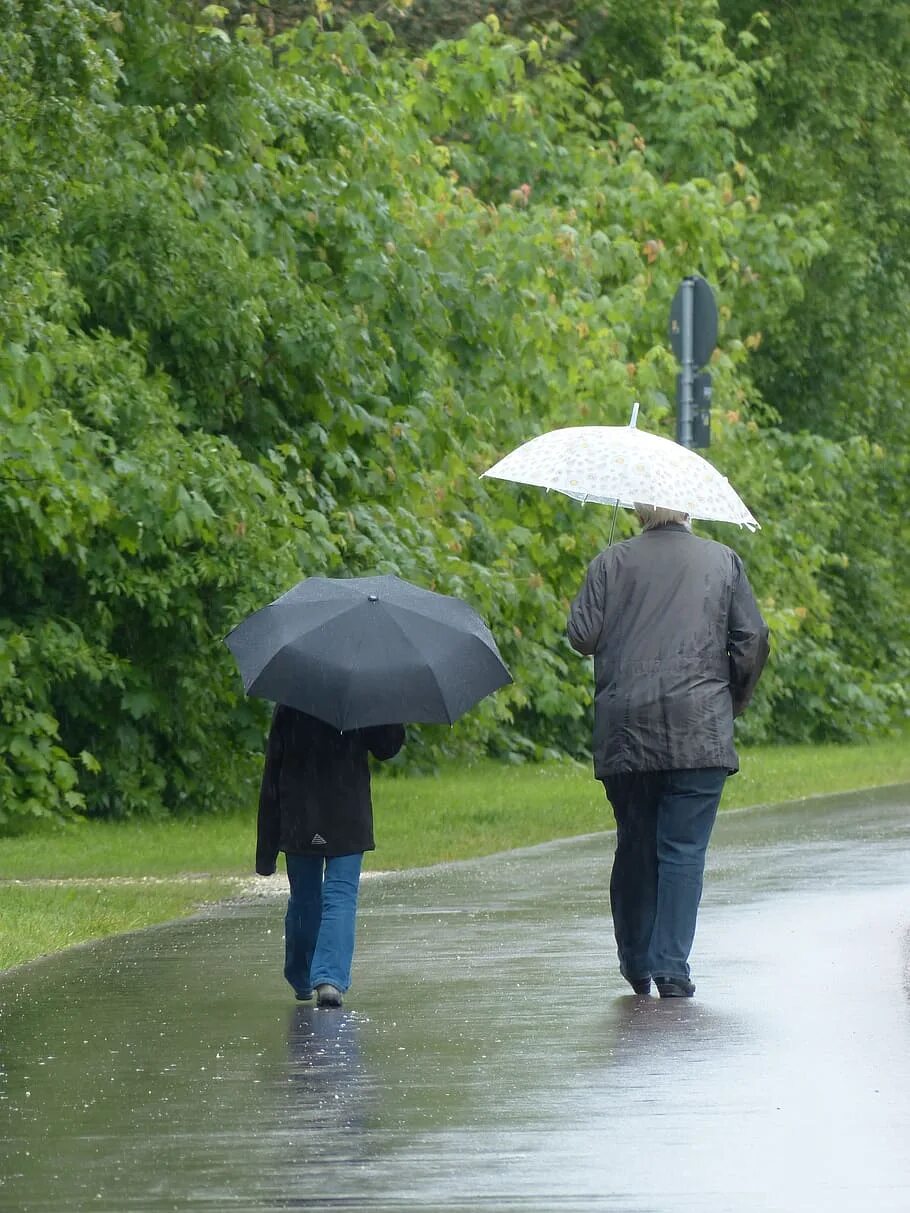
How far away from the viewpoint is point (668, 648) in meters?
9.94

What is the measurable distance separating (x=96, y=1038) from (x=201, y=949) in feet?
7.80

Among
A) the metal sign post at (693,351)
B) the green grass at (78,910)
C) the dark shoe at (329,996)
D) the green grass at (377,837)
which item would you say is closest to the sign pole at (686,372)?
the metal sign post at (693,351)

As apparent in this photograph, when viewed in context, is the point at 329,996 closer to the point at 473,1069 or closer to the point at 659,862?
the point at 659,862

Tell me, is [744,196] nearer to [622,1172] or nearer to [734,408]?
[734,408]

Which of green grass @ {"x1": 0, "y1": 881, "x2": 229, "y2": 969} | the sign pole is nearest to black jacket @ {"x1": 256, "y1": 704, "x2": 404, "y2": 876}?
green grass @ {"x1": 0, "y1": 881, "x2": 229, "y2": 969}

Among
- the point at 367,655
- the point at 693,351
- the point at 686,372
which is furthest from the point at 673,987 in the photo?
the point at 693,351

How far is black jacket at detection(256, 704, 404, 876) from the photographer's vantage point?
32.4ft

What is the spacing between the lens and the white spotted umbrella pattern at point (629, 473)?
33.2 feet

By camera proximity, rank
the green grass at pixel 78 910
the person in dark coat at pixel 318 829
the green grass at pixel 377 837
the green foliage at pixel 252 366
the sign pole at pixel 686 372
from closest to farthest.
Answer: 1. the person in dark coat at pixel 318 829
2. the green grass at pixel 78 910
3. the green grass at pixel 377 837
4. the green foliage at pixel 252 366
5. the sign pole at pixel 686 372

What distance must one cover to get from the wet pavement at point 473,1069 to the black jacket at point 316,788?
0.55 m

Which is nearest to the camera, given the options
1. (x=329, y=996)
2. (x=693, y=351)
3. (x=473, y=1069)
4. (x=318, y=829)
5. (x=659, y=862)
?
(x=473, y=1069)

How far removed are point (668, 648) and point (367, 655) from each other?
3.38 feet

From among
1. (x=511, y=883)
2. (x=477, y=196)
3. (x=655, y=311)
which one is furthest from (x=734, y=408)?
(x=511, y=883)

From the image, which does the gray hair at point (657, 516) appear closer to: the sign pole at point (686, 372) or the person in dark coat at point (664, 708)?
the person in dark coat at point (664, 708)
